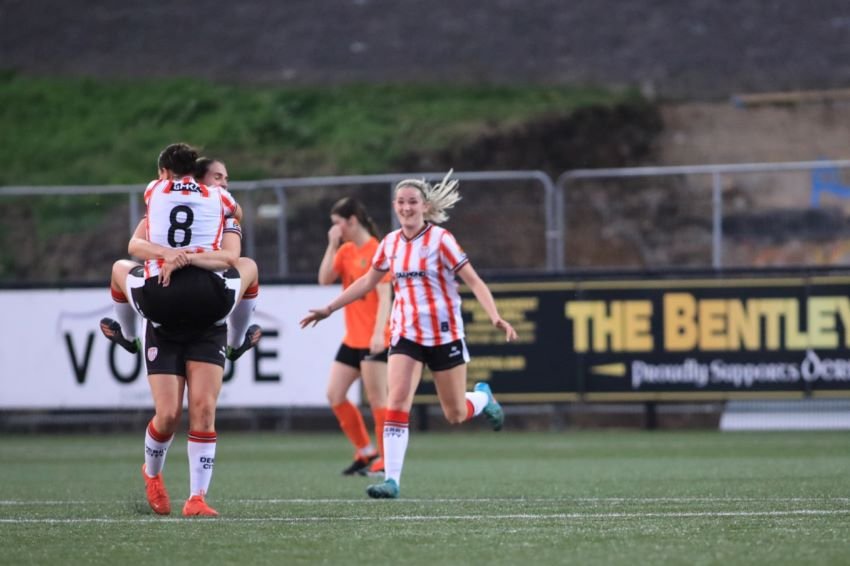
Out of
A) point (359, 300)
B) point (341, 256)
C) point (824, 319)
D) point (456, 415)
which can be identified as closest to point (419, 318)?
point (456, 415)

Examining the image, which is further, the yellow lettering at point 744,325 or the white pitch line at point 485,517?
the yellow lettering at point 744,325

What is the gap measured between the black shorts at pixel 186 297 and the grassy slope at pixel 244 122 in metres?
17.3

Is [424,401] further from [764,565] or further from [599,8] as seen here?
[599,8]

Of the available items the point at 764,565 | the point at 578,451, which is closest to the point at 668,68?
the point at 578,451

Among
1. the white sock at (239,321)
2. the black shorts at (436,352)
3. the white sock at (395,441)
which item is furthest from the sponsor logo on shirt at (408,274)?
the white sock at (239,321)

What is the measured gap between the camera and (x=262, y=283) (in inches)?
703

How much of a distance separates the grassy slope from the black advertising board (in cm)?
853

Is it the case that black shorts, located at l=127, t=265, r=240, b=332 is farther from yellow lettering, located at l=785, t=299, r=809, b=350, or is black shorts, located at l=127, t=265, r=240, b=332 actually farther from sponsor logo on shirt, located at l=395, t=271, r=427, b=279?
yellow lettering, located at l=785, t=299, r=809, b=350

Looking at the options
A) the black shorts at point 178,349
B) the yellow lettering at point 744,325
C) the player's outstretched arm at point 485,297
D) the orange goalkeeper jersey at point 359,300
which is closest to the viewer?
the black shorts at point 178,349

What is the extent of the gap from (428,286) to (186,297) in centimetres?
197

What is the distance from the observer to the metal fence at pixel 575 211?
18.2 meters

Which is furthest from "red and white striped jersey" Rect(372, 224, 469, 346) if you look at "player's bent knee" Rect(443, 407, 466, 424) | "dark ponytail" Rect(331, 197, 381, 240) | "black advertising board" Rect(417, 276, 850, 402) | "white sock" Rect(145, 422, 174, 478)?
"black advertising board" Rect(417, 276, 850, 402)

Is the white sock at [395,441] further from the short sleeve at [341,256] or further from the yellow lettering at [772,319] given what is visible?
the yellow lettering at [772,319]

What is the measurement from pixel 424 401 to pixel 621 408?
2321 millimetres
